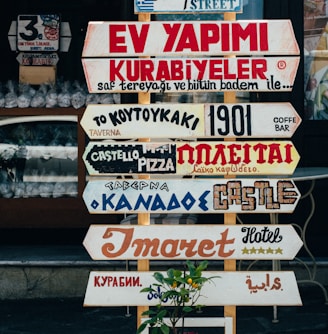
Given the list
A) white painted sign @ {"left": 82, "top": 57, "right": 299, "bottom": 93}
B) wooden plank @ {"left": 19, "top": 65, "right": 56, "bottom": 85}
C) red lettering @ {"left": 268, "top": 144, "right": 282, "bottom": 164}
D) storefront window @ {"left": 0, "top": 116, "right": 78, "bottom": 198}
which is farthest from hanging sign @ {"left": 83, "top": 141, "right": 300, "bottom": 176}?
wooden plank @ {"left": 19, "top": 65, "right": 56, "bottom": 85}

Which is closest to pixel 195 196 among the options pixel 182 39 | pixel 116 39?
pixel 182 39

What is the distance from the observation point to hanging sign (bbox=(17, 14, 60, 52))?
301 inches

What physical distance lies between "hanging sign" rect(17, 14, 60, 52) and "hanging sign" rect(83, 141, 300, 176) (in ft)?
11.0

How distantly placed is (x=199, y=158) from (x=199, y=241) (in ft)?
1.51

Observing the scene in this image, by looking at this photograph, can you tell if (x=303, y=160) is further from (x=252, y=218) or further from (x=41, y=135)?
(x=41, y=135)

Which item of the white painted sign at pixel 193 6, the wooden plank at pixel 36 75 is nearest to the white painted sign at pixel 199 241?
the white painted sign at pixel 193 6

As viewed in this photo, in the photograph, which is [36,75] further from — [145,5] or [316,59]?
[145,5]

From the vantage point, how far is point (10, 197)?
739 cm

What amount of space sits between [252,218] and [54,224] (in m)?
1.79

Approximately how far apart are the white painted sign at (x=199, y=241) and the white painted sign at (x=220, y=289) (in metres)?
0.11

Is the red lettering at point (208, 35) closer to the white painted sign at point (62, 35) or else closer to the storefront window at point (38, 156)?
the storefront window at point (38, 156)

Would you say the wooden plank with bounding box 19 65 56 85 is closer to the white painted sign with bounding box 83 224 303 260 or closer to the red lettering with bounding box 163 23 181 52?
the red lettering with bounding box 163 23 181 52

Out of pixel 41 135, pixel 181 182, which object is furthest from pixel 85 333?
pixel 41 135

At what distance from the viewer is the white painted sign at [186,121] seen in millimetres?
4516
